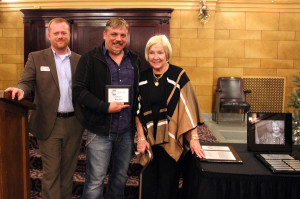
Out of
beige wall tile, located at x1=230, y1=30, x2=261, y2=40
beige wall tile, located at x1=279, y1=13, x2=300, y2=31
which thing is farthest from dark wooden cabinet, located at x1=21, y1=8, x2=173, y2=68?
beige wall tile, located at x1=279, y1=13, x2=300, y2=31

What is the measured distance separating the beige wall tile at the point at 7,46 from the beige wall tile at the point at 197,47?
4.26 metres

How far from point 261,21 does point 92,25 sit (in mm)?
4159

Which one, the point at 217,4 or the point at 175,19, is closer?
the point at 175,19

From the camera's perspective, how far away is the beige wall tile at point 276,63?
618 centimetres

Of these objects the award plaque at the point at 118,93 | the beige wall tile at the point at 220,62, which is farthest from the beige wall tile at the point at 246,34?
the award plaque at the point at 118,93

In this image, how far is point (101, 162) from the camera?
1.76 m

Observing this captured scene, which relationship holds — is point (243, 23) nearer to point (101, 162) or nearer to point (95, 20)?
point (95, 20)

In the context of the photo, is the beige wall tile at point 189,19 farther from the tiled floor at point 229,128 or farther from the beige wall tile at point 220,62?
the tiled floor at point 229,128

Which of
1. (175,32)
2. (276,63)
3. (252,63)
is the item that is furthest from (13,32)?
(276,63)

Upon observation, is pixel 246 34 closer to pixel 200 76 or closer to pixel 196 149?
pixel 200 76

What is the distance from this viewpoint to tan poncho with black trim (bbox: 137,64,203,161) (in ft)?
5.49

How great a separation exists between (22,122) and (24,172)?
33 centimetres

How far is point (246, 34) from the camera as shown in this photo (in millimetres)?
6098

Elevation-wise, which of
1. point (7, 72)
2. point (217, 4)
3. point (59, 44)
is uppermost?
point (217, 4)
